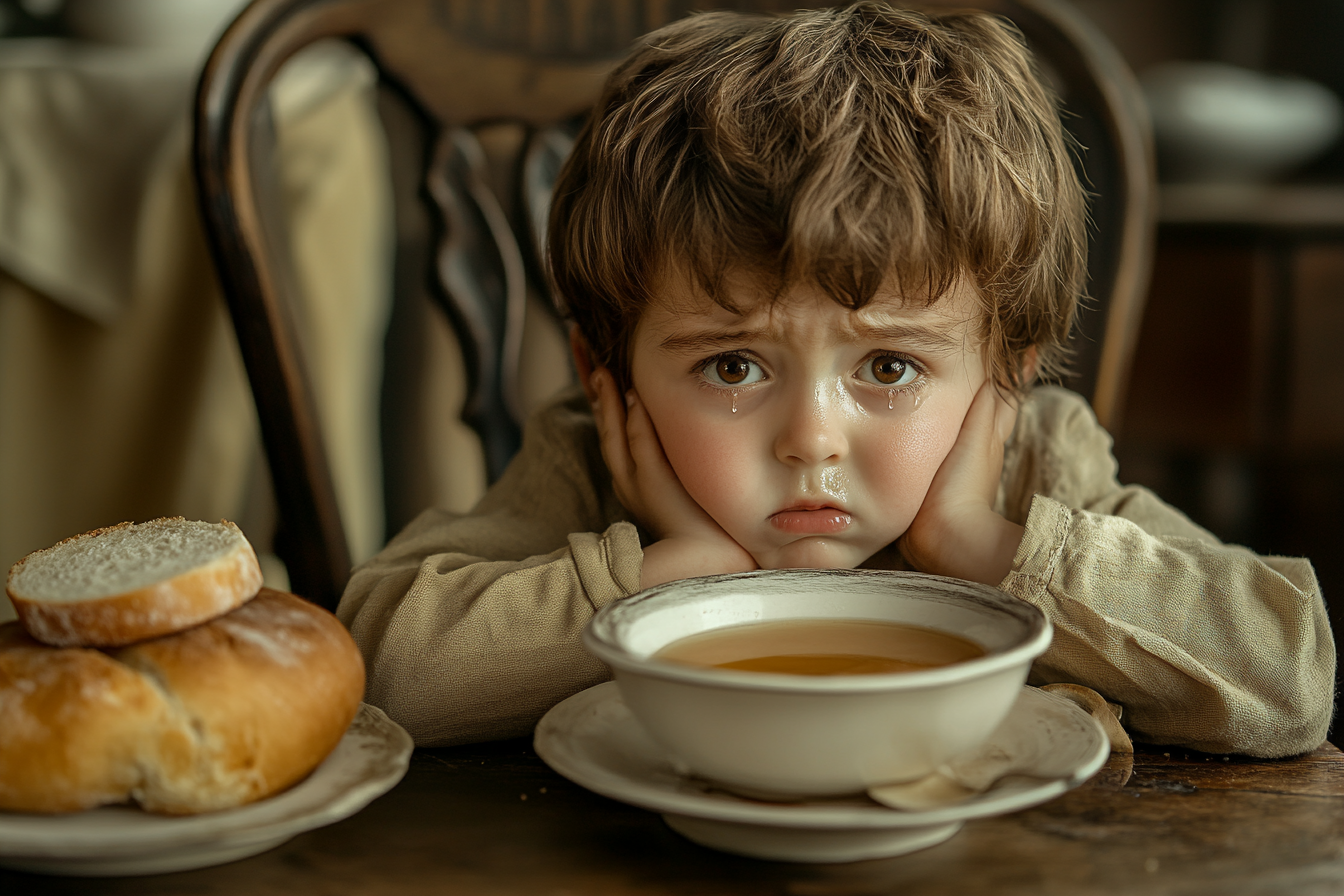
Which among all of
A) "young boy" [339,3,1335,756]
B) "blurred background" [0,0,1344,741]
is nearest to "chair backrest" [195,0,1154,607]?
"blurred background" [0,0,1344,741]

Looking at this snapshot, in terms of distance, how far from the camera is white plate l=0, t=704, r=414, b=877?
446 mm

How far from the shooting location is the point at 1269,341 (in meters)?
2.13

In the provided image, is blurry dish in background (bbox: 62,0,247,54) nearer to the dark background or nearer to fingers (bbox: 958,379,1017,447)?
fingers (bbox: 958,379,1017,447)

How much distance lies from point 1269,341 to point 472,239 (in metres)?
1.61

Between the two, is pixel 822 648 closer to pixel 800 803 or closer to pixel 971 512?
pixel 800 803

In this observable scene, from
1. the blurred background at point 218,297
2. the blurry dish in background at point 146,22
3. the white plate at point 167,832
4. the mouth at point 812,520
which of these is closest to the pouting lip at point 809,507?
the mouth at point 812,520

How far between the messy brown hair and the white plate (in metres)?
0.38

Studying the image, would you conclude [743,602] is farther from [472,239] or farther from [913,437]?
[472,239]

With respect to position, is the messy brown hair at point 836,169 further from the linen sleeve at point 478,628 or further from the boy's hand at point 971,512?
the linen sleeve at point 478,628

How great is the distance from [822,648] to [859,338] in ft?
0.76

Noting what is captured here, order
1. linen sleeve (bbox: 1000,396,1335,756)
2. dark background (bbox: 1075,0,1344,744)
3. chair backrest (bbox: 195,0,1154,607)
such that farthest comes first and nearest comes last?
dark background (bbox: 1075,0,1344,744)
chair backrest (bbox: 195,0,1154,607)
linen sleeve (bbox: 1000,396,1335,756)

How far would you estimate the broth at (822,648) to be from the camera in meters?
0.52

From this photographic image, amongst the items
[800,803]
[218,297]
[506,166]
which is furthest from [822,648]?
[218,297]

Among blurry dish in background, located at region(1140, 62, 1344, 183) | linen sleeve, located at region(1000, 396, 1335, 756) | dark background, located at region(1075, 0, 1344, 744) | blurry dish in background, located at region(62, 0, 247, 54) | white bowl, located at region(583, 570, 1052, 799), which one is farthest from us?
blurry dish in background, located at region(1140, 62, 1344, 183)
